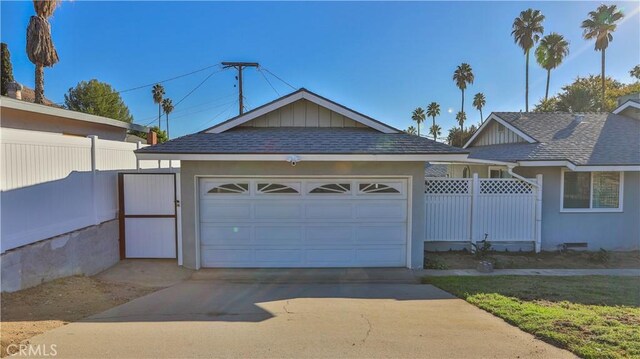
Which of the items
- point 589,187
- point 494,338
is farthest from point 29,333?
point 589,187

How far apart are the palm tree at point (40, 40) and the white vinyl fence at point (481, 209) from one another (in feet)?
57.9

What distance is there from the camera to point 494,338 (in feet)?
14.8

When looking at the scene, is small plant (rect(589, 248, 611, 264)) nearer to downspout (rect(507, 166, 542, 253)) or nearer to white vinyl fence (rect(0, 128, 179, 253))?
downspout (rect(507, 166, 542, 253))

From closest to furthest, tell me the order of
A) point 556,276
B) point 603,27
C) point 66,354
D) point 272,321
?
1. point 66,354
2. point 272,321
3. point 556,276
4. point 603,27

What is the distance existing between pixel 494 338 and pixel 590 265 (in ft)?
20.6

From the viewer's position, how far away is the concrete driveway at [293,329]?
405 centimetres

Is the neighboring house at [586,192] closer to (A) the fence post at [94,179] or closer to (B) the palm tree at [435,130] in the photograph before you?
(A) the fence post at [94,179]

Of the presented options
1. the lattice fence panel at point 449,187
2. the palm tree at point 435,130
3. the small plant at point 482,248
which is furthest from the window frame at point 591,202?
the palm tree at point 435,130

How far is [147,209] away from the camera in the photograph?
8.41m

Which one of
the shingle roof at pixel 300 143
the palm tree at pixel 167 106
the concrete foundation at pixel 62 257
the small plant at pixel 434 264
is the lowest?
the small plant at pixel 434 264

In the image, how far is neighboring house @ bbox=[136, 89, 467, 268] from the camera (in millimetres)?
7867

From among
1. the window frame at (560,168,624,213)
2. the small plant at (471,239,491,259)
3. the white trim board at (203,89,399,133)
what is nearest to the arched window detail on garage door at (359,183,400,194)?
the white trim board at (203,89,399,133)

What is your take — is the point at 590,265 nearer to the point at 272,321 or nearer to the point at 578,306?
the point at 578,306

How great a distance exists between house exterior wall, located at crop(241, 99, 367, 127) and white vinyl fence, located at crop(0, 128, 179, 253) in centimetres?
364
